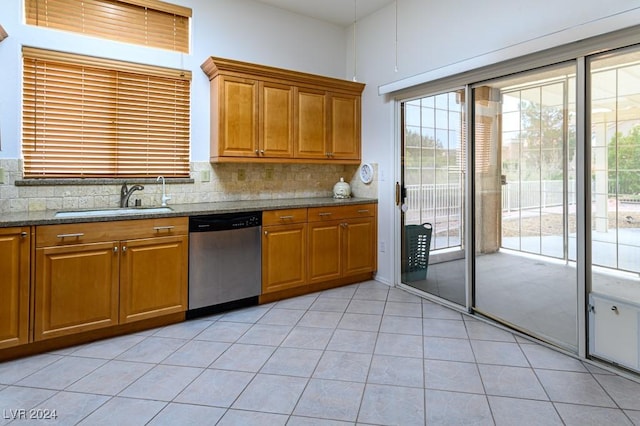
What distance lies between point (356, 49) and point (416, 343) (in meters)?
3.40

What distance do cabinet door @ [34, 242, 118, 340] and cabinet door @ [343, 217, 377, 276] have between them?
220 centimetres

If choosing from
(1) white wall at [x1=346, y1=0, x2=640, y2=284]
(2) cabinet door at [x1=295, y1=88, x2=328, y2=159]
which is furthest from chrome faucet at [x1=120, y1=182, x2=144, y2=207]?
(1) white wall at [x1=346, y1=0, x2=640, y2=284]

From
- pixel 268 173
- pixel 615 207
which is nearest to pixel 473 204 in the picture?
pixel 615 207

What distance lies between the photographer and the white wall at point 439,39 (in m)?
2.38

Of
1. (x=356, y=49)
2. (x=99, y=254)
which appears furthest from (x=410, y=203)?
(x=99, y=254)

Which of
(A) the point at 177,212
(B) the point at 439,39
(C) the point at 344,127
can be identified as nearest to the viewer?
(A) the point at 177,212

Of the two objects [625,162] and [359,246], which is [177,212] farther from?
[625,162]

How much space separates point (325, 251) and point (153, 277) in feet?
5.41

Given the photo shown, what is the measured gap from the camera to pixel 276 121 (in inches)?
146

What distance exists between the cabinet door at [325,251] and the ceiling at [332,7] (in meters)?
2.30

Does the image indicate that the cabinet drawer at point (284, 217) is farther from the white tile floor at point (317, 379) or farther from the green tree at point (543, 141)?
the green tree at point (543, 141)

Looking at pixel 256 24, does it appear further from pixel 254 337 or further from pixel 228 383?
pixel 228 383

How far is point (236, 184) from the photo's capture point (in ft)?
12.7

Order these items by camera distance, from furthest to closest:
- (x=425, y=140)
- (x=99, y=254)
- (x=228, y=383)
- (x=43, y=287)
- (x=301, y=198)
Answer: (x=301, y=198) → (x=425, y=140) → (x=99, y=254) → (x=43, y=287) → (x=228, y=383)
